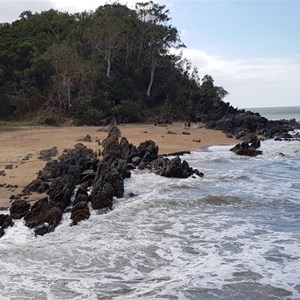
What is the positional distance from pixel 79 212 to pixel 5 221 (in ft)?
7.13

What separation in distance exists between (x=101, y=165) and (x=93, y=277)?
8.09m

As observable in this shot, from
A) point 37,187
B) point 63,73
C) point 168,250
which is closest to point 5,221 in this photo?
point 37,187

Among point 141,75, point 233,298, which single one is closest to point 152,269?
point 233,298

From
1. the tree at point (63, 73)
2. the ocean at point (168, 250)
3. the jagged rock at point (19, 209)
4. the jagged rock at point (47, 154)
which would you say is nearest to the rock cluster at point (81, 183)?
the jagged rock at point (19, 209)

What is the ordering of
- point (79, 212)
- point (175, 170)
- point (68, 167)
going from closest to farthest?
1. point (79, 212)
2. point (68, 167)
3. point (175, 170)

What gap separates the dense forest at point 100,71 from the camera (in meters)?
49.4

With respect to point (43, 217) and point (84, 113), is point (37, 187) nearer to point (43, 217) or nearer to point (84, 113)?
point (43, 217)

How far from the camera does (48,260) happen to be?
10.3m

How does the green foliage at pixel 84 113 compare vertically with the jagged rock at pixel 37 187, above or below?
above

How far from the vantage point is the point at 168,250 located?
11117 mm

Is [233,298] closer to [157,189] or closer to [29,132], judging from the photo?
[157,189]

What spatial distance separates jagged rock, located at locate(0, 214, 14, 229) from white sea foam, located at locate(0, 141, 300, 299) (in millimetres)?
261

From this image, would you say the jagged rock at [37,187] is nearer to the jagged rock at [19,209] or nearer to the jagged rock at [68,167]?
the jagged rock at [68,167]

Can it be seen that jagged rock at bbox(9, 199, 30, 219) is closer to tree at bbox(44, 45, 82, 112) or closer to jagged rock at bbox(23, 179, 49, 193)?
jagged rock at bbox(23, 179, 49, 193)
